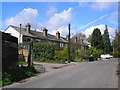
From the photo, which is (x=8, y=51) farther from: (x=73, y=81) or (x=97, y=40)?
(x=97, y=40)

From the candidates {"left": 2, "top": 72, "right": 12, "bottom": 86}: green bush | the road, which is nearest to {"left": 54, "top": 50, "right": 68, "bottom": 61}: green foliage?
the road

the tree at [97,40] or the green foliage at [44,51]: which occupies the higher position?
the tree at [97,40]

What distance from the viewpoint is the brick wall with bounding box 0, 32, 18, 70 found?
14267 mm

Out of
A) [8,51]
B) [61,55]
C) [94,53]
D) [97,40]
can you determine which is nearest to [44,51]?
[61,55]

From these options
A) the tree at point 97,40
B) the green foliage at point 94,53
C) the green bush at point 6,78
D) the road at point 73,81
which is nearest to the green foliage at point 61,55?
the green foliage at point 94,53

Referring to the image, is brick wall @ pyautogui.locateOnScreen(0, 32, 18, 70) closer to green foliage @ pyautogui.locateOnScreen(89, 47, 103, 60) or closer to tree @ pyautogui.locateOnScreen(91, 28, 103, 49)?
green foliage @ pyautogui.locateOnScreen(89, 47, 103, 60)

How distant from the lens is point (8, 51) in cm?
1525

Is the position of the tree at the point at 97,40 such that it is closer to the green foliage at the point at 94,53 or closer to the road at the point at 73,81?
the green foliage at the point at 94,53

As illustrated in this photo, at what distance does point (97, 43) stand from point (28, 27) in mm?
38028

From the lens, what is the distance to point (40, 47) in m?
38.1

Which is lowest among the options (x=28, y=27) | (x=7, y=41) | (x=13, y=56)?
(x=13, y=56)

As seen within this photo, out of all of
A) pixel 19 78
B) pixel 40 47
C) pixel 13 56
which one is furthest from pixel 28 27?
pixel 19 78

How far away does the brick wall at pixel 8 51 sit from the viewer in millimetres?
14267

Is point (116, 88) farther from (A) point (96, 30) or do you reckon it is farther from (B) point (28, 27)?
(A) point (96, 30)
